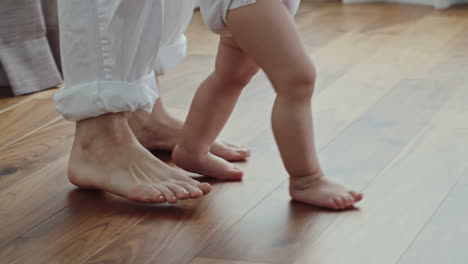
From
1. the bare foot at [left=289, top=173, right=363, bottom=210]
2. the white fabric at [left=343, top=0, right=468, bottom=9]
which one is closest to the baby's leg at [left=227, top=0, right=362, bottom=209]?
the bare foot at [left=289, top=173, right=363, bottom=210]

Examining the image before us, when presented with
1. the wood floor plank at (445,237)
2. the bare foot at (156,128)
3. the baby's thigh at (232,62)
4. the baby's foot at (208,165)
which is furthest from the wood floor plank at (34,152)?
the wood floor plank at (445,237)

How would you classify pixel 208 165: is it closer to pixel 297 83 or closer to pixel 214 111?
pixel 214 111

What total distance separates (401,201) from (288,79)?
243mm

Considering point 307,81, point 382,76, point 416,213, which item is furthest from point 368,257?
point 382,76

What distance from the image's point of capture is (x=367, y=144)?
1.44 m

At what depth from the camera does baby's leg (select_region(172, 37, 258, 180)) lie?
129cm

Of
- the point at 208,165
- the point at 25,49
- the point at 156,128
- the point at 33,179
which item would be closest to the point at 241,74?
the point at 208,165

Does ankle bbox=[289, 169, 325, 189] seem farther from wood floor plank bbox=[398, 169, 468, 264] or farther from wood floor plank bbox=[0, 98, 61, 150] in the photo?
wood floor plank bbox=[0, 98, 61, 150]

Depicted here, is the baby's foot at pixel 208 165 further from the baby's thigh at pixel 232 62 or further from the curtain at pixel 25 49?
the curtain at pixel 25 49

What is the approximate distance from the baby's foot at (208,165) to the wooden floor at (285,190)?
24 mm

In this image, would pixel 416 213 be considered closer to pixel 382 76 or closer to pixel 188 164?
pixel 188 164

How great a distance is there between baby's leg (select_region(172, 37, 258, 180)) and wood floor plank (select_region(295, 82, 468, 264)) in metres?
0.25

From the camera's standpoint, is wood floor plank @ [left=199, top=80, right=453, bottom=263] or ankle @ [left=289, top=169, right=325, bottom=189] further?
ankle @ [left=289, top=169, right=325, bottom=189]

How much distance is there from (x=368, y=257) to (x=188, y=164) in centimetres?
43
